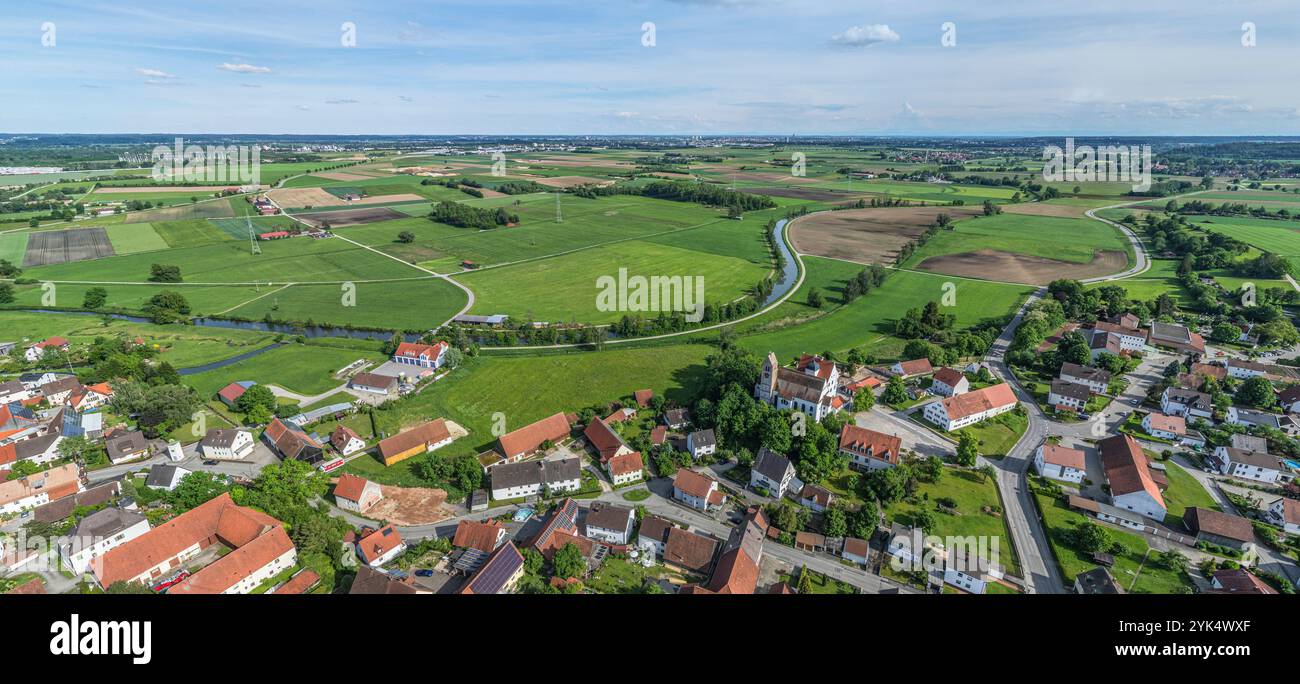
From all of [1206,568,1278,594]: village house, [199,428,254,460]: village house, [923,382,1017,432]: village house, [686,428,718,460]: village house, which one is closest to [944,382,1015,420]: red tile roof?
[923,382,1017,432]: village house

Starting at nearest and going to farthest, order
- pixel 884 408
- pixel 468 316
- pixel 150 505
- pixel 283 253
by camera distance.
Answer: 1. pixel 150 505
2. pixel 884 408
3. pixel 468 316
4. pixel 283 253

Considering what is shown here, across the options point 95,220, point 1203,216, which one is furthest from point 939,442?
point 95,220

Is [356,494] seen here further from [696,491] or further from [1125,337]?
[1125,337]

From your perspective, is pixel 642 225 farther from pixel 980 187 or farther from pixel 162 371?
pixel 980 187

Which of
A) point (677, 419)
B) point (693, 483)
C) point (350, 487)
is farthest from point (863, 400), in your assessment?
point (350, 487)

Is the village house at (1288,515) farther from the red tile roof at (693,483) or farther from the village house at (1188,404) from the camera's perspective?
the red tile roof at (693,483)

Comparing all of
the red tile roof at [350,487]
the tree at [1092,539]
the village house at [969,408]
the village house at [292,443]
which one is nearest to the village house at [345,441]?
the village house at [292,443]
